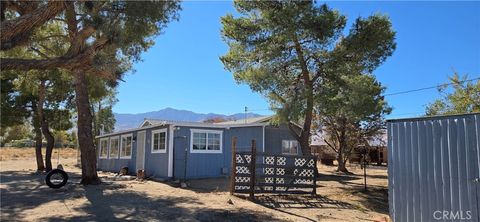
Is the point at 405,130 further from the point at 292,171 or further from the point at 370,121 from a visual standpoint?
the point at 370,121

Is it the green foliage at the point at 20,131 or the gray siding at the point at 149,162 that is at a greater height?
the green foliage at the point at 20,131

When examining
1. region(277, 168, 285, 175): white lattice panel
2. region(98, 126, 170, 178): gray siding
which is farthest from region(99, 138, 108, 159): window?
region(277, 168, 285, 175): white lattice panel

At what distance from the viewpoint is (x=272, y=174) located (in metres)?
13.2

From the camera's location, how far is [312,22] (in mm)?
15789

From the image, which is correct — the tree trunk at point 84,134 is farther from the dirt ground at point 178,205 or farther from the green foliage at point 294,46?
the green foliage at point 294,46

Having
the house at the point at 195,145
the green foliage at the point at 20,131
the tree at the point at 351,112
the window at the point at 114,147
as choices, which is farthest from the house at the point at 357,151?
the green foliage at the point at 20,131

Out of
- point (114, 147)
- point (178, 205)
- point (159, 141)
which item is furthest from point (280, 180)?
point (114, 147)

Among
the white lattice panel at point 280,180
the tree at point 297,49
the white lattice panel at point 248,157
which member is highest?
the tree at point 297,49

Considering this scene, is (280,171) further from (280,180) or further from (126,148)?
(126,148)

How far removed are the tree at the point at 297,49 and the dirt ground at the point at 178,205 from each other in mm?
4375

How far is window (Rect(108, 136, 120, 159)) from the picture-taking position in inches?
1023

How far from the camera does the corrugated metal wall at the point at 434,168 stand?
22.4 ft

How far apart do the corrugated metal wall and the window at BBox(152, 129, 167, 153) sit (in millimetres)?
12939

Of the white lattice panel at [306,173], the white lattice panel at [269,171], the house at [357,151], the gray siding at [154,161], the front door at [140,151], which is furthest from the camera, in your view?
the house at [357,151]
